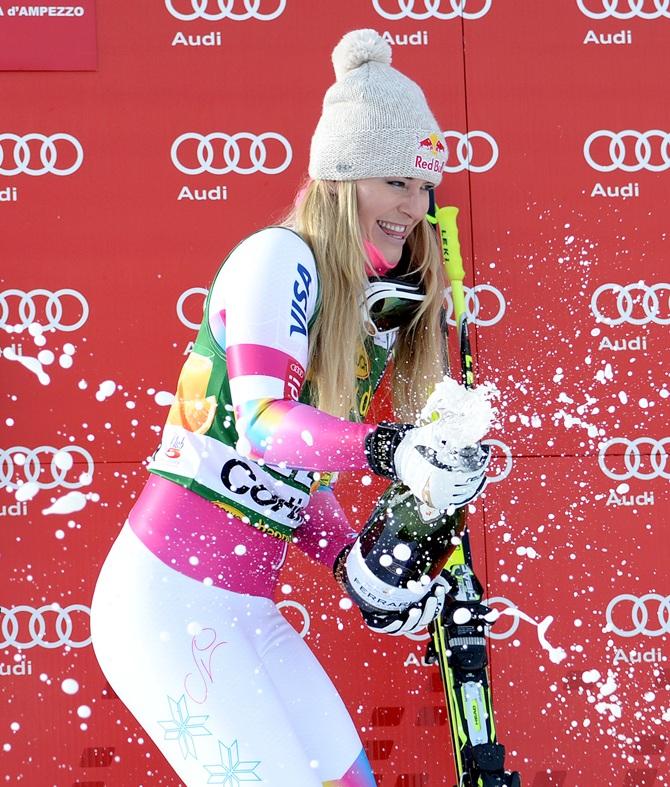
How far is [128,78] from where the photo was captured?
317 centimetres

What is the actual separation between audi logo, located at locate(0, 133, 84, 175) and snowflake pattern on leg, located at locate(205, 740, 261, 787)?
5.94 feet

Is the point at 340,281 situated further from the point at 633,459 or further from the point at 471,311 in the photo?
the point at 633,459

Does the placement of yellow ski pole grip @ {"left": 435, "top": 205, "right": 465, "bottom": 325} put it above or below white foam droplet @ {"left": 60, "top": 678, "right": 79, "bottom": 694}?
above

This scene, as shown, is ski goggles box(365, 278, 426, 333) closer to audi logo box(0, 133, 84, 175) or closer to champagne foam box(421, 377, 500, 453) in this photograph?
champagne foam box(421, 377, 500, 453)

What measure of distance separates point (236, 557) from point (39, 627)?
1.17 meters

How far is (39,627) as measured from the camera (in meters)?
3.10

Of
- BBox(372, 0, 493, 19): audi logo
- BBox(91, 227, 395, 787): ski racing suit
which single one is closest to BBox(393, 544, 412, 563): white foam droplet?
BBox(91, 227, 395, 787): ski racing suit

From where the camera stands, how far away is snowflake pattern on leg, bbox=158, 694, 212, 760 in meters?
2.04

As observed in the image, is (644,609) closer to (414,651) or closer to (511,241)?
(414,651)

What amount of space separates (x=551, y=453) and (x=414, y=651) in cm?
70

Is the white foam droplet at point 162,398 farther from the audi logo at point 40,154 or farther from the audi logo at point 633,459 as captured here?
the audi logo at point 633,459

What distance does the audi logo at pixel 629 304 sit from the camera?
3.21 m

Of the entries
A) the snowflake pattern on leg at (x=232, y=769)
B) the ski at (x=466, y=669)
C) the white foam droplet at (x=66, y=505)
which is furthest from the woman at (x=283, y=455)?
the white foam droplet at (x=66, y=505)

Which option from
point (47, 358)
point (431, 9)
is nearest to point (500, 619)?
point (47, 358)
